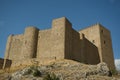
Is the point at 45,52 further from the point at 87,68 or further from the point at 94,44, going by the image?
the point at 94,44

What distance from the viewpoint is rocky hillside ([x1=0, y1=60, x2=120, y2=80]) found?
84.3ft

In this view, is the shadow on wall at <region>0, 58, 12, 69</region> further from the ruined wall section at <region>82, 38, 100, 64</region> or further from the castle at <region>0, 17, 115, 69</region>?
the ruined wall section at <region>82, 38, 100, 64</region>

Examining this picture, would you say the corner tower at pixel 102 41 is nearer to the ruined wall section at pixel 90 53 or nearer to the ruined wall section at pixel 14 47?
the ruined wall section at pixel 90 53

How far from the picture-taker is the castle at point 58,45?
33594 mm

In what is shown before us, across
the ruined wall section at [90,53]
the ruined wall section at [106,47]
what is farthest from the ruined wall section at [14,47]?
the ruined wall section at [106,47]

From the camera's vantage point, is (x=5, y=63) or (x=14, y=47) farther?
(x=14, y=47)

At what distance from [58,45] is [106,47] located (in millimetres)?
15282

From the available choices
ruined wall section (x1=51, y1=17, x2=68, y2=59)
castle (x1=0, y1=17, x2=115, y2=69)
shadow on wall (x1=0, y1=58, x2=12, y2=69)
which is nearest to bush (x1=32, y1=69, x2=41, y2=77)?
castle (x1=0, y1=17, x2=115, y2=69)

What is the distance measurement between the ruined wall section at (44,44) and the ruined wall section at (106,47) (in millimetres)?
13136

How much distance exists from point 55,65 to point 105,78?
731 cm

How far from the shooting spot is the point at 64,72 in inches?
1052

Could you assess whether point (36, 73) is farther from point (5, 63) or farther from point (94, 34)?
point (94, 34)

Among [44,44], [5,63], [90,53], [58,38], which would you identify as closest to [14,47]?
[5,63]

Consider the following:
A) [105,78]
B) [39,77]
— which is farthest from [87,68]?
[39,77]
